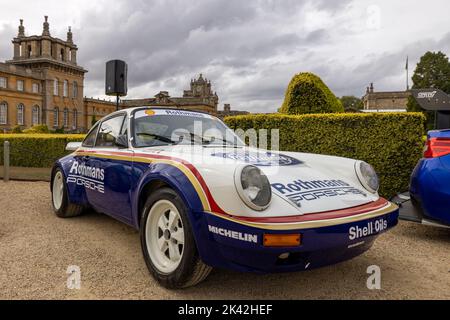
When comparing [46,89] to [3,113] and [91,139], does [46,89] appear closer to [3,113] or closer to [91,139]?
[3,113]

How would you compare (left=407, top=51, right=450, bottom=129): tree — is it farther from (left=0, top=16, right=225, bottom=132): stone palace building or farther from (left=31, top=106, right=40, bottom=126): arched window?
(left=31, top=106, right=40, bottom=126): arched window

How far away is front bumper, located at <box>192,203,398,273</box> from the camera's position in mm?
2217

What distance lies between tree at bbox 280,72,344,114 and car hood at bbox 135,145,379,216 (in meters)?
4.37

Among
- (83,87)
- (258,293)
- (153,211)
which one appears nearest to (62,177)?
(153,211)

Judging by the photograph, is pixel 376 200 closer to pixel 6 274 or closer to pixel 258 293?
pixel 258 293

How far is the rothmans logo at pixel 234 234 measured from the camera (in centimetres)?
221

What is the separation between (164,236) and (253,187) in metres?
0.95

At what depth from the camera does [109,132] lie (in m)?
4.20

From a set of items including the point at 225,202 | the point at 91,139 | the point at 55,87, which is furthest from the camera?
the point at 55,87

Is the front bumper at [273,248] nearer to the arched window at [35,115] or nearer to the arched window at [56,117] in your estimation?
the arched window at [35,115]

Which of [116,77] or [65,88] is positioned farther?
[65,88]

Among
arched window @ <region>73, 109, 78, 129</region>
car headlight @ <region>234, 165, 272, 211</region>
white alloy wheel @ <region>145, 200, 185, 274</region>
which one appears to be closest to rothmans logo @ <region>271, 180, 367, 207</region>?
car headlight @ <region>234, 165, 272, 211</region>

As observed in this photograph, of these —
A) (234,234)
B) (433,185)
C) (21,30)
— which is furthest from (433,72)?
(21,30)
